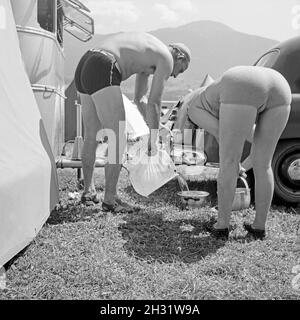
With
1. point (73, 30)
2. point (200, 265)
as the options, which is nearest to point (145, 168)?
point (200, 265)

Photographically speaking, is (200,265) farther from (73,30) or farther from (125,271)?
(73,30)

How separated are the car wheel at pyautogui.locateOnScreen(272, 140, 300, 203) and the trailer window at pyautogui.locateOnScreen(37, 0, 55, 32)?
2.74 m

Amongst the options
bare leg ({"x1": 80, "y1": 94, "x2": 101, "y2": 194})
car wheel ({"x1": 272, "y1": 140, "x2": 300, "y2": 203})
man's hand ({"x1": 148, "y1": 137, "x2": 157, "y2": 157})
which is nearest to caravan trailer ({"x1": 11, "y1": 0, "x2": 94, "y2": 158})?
bare leg ({"x1": 80, "y1": 94, "x2": 101, "y2": 194})

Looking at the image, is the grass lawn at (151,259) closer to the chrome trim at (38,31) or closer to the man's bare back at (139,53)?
the man's bare back at (139,53)

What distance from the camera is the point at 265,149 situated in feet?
9.97

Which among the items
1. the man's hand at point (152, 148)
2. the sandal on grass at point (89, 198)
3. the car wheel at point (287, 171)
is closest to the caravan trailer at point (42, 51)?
the sandal on grass at point (89, 198)

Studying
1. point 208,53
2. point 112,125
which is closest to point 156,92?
point 112,125

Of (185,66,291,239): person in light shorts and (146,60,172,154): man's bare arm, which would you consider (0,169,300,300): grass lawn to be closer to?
(185,66,291,239): person in light shorts

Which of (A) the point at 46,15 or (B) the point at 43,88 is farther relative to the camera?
(A) the point at 46,15

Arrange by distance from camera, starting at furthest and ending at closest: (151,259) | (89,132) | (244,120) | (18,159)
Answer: (89,132) → (244,120) → (151,259) → (18,159)

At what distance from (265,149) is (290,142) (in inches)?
49.1

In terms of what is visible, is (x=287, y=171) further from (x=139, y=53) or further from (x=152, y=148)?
(x=139, y=53)

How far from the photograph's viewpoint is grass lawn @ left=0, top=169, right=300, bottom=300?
2229 mm
